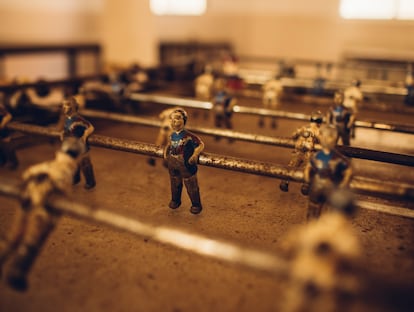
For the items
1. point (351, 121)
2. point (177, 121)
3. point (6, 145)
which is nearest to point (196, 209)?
point (177, 121)

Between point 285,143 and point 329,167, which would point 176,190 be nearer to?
point 285,143

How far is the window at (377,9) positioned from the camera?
11.4 metres

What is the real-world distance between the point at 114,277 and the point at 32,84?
455 centimetres

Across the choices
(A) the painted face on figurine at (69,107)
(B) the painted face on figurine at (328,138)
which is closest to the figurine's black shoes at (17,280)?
(A) the painted face on figurine at (69,107)

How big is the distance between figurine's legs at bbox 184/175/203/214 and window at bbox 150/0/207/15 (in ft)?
40.5

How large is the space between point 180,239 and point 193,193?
144 cm

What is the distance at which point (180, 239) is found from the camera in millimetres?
2254

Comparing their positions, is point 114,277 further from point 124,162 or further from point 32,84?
point 32,84

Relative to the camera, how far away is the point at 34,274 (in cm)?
286

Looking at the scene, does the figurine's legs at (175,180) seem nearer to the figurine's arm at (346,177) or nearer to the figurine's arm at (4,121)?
the figurine's arm at (346,177)

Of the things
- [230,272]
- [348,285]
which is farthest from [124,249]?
[348,285]

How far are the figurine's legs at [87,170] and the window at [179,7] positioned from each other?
11.8 meters

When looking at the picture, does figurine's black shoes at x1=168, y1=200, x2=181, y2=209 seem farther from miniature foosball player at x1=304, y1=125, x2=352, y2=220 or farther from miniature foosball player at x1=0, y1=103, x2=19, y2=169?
miniature foosball player at x1=0, y1=103, x2=19, y2=169

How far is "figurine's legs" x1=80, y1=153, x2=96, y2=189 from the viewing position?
4.16 meters
